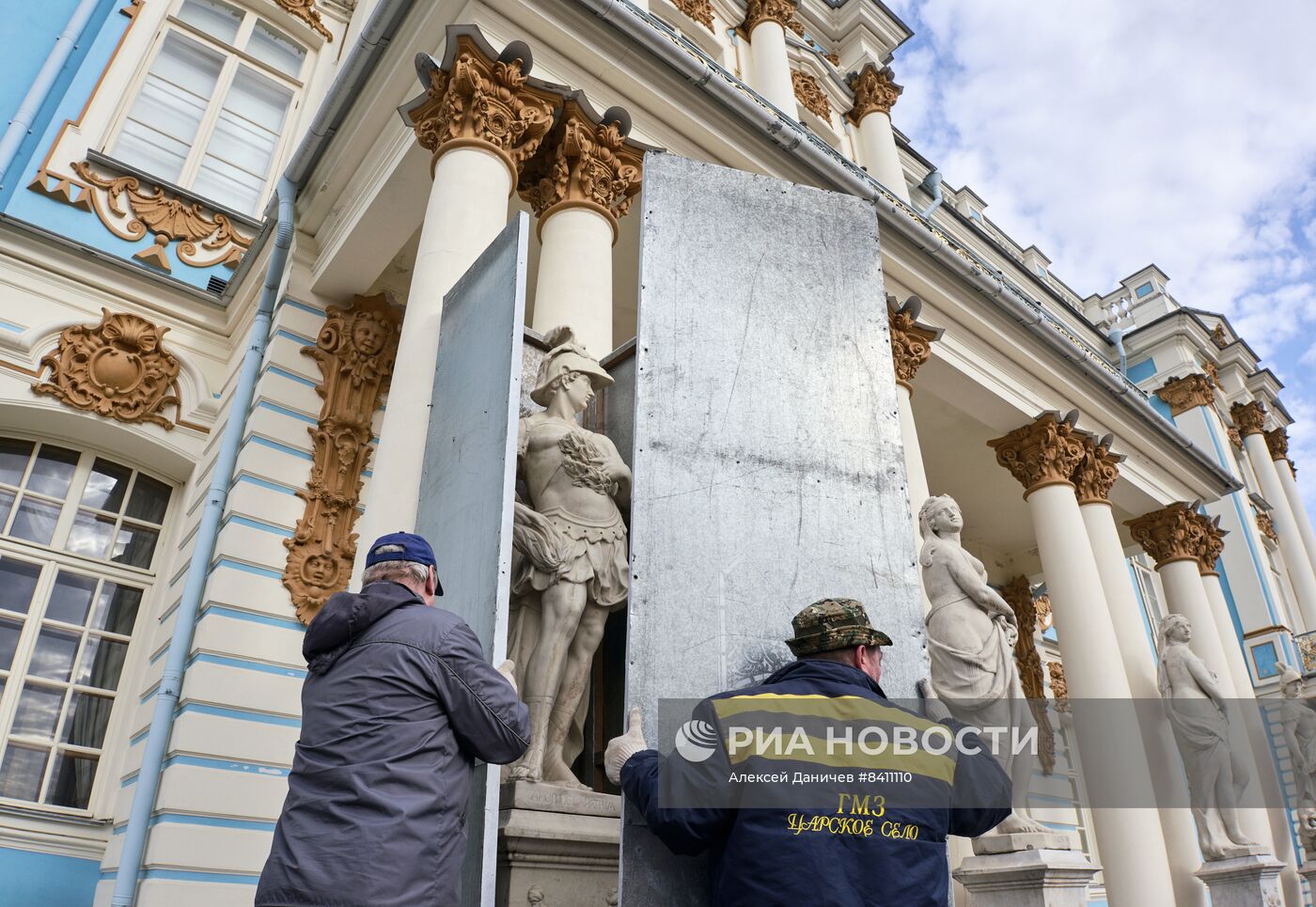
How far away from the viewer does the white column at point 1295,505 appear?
20094 mm

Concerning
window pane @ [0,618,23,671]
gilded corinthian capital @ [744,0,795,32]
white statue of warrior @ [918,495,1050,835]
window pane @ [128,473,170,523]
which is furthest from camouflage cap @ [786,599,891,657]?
gilded corinthian capital @ [744,0,795,32]

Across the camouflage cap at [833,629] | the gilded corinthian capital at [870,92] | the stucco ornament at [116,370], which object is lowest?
the camouflage cap at [833,629]

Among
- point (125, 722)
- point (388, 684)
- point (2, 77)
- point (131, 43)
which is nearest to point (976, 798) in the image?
point (388, 684)

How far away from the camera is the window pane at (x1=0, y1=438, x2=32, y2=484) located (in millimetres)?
7273

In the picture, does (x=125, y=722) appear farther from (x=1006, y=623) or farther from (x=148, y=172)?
(x=1006, y=623)

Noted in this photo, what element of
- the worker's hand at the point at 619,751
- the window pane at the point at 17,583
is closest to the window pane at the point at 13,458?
the window pane at the point at 17,583

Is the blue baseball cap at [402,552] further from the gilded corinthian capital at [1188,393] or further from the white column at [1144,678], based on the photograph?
the gilded corinthian capital at [1188,393]

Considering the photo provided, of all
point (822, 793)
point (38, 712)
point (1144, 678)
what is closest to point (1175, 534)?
point (1144, 678)

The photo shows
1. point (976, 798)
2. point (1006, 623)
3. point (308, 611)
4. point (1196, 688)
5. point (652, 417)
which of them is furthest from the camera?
point (1196, 688)

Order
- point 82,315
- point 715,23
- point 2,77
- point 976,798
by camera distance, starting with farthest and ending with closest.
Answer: point 715,23
point 2,77
point 82,315
point 976,798

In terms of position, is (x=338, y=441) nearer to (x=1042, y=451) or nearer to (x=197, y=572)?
(x=197, y=572)

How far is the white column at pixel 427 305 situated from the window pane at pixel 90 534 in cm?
409

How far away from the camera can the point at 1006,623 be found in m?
5.56

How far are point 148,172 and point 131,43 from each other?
69.0 inches
